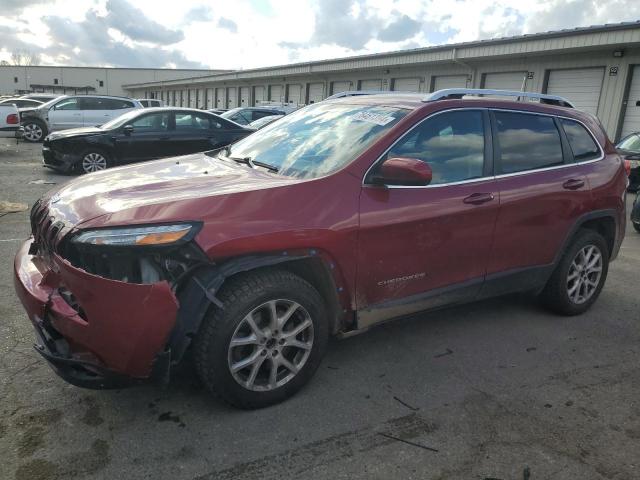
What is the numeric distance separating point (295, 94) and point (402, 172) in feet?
103

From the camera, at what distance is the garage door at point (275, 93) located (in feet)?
114

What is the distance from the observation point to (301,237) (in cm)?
281

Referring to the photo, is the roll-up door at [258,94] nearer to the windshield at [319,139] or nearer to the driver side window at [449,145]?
the windshield at [319,139]

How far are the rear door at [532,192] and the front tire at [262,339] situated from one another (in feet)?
5.14

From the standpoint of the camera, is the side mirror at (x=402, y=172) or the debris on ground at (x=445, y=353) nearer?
the side mirror at (x=402, y=172)

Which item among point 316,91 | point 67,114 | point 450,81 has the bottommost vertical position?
point 67,114

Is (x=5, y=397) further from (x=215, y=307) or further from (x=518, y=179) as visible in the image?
(x=518, y=179)

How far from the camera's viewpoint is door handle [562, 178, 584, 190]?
13.4ft

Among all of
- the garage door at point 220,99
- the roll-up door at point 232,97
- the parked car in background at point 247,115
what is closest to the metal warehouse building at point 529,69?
the parked car in background at point 247,115

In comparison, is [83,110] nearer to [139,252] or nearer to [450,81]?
[450,81]

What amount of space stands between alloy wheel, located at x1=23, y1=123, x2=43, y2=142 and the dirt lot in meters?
16.9

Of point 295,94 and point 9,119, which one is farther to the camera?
point 295,94

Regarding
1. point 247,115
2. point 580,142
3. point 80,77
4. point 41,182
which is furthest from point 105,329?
point 80,77

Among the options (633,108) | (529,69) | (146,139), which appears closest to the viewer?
(146,139)
